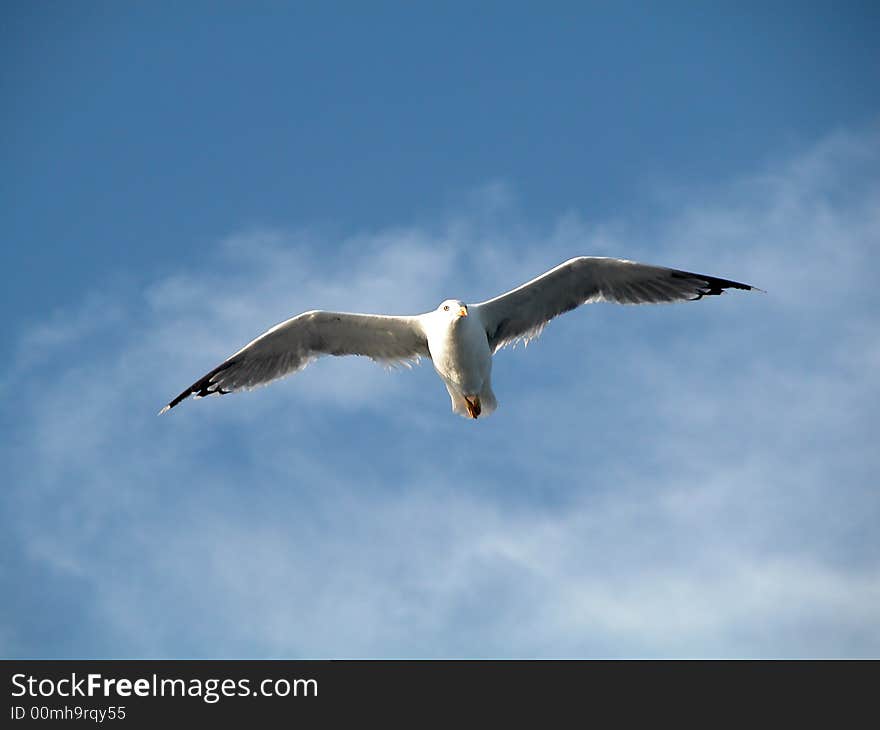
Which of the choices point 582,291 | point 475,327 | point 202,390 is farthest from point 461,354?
point 202,390

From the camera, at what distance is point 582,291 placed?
15273 millimetres

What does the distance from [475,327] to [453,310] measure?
1.30 ft

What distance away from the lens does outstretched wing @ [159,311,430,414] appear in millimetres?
15109

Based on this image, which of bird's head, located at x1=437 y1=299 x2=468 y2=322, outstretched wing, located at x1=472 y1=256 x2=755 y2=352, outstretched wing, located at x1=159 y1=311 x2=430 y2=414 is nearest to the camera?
bird's head, located at x1=437 y1=299 x2=468 y2=322

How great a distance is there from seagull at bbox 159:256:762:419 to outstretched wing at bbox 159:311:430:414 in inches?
0.6

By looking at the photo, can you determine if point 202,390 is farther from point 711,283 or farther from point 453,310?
point 711,283

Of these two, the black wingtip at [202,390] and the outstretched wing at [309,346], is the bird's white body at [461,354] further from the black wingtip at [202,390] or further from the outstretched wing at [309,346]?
the black wingtip at [202,390]

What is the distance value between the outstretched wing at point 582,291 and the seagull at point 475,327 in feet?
0.05

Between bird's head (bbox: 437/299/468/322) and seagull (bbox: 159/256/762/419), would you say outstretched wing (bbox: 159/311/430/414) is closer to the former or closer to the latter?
seagull (bbox: 159/256/762/419)

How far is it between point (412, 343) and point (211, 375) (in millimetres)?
3020

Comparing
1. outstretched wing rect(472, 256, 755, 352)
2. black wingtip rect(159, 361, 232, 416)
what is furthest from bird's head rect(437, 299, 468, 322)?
black wingtip rect(159, 361, 232, 416)
